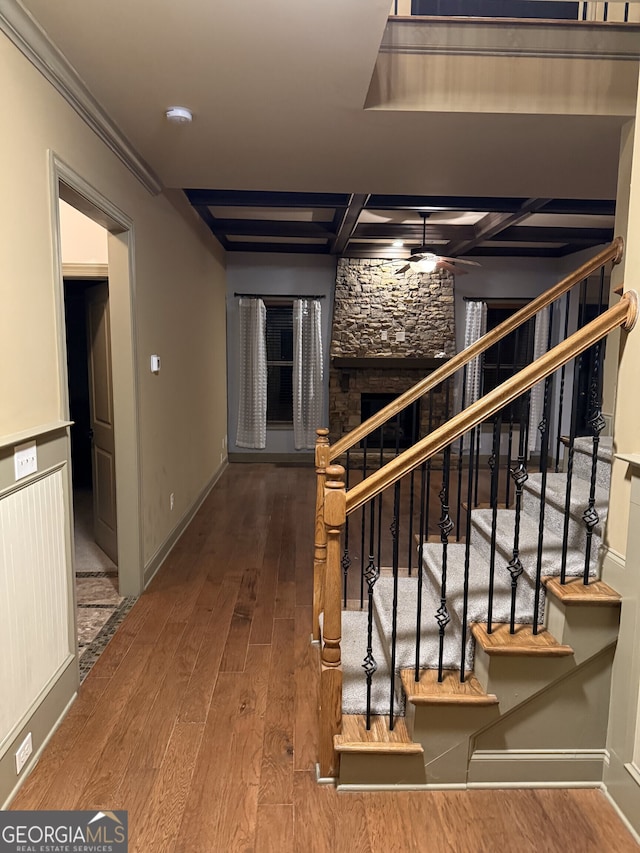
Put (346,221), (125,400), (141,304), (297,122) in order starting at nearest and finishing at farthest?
(297,122) < (125,400) < (141,304) < (346,221)

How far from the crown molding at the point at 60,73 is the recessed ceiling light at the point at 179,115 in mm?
299

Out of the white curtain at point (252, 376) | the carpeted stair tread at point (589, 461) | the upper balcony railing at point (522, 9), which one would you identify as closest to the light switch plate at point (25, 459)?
the carpeted stair tread at point (589, 461)

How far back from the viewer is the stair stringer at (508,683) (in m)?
1.82

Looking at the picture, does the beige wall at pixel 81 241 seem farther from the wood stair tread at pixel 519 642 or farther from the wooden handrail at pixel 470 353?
the wood stair tread at pixel 519 642

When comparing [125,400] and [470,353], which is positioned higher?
[470,353]

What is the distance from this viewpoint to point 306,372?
7.17 m

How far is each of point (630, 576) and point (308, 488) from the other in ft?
14.6

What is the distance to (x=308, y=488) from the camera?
6.04 meters

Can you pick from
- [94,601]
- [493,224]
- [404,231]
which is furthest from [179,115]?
[404,231]

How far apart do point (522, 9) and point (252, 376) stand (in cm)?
495

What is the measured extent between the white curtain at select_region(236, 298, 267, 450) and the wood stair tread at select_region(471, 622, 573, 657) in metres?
5.52

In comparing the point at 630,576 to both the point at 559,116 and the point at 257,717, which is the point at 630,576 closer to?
the point at 257,717

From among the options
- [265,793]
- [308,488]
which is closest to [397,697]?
[265,793]

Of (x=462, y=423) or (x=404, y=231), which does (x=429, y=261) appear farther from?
(x=462, y=423)
